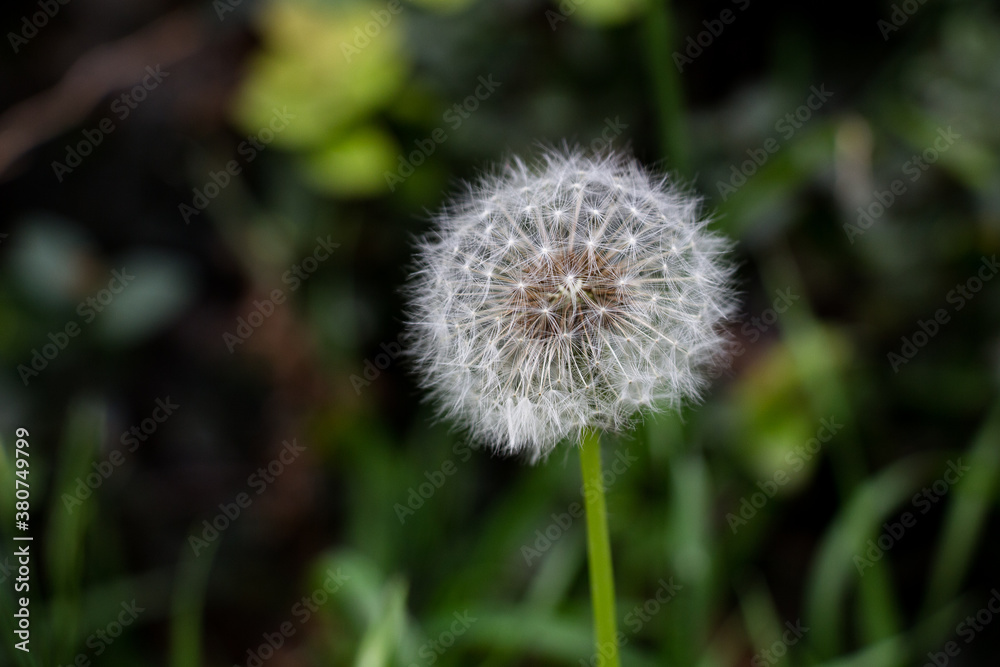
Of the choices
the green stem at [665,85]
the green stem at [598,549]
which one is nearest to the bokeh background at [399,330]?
the green stem at [665,85]

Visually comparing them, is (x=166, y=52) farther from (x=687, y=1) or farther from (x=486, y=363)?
(x=486, y=363)

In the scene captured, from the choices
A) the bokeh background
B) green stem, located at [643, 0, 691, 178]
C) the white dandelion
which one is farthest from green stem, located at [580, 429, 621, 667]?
green stem, located at [643, 0, 691, 178]

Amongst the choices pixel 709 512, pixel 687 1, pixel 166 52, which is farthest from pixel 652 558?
pixel 166 52

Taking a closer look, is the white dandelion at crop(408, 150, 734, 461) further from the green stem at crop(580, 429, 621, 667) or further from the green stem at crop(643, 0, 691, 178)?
the green stem at crop(643, 0, 691, 178)

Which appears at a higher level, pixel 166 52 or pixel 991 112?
pixel 991 112

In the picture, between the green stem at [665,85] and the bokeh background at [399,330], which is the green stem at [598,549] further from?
the green stem at [665,85]
